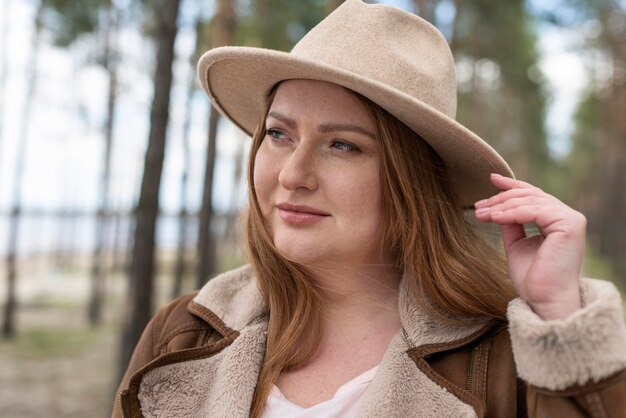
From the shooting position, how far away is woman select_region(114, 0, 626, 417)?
1.71 m

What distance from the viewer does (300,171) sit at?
1813mm

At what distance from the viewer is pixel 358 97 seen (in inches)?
73.1

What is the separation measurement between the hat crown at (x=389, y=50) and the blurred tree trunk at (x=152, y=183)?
8.32ft

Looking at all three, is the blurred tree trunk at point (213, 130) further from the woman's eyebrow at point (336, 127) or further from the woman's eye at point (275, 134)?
the woman's eyebrow at point (336, 127)

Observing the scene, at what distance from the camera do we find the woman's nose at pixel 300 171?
1.81 meters

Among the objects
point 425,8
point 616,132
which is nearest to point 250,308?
point 425,8

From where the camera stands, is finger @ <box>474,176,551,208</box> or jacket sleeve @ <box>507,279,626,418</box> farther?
finger @ <box>474,176,551,208</box>

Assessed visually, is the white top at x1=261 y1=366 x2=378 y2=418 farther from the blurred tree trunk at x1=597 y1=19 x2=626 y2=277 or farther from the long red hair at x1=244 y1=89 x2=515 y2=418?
the blurred tree trunk at x1=597 y1=19 x2=626 y2=277

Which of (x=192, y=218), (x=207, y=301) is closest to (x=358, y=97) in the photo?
(x=207, y=301)

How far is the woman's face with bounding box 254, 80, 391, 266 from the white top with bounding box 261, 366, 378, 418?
0.40 meters

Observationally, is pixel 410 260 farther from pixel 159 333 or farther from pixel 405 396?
pixel 159 333

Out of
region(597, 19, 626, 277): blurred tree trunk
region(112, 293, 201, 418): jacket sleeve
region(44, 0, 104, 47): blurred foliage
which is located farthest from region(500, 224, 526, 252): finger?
region(597, 19, 626, 277): blurred tree trunk

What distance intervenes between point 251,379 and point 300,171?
694 millimetres

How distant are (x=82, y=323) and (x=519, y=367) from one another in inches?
636
